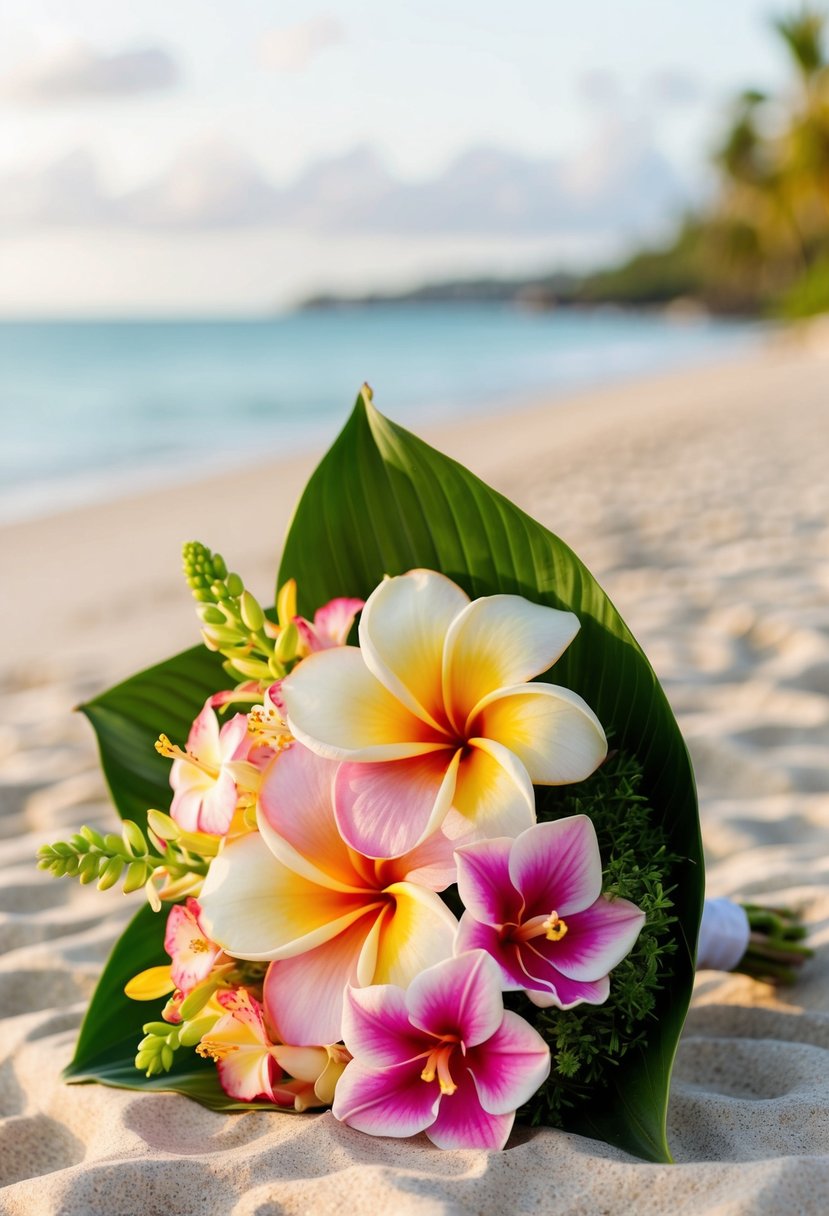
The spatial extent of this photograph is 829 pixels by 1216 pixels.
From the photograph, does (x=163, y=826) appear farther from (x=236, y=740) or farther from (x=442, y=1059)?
(x=442, y=1059)

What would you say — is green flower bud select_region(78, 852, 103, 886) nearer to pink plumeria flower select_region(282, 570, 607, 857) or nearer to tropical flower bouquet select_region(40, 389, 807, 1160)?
tropical flower bouquet select_region(40, 389, 807, 1160)

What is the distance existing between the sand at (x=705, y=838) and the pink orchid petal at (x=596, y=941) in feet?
0.57

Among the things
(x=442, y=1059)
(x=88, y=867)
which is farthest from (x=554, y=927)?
(x=88, y=867)

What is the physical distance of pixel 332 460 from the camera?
3.49ft

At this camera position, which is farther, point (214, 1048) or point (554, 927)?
point (214, 1048)

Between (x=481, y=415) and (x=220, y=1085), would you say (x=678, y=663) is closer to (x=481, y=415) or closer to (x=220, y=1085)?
(x=220, y=1085)

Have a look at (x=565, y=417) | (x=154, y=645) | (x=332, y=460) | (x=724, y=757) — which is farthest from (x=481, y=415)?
(x=332, y=460)

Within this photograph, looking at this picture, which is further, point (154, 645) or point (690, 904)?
point (154, 645)

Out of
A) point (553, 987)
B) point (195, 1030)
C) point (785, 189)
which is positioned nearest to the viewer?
point (553, 987)

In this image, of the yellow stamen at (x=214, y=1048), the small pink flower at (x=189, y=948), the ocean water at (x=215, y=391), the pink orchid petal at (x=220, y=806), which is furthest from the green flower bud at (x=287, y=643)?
the ocean water at (x=215, y=391)

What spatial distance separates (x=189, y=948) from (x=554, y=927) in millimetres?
301

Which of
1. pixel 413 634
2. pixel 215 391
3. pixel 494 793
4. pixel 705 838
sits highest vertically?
pixel 215 391

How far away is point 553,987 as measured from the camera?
2.68ft

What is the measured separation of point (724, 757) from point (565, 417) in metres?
9.64
